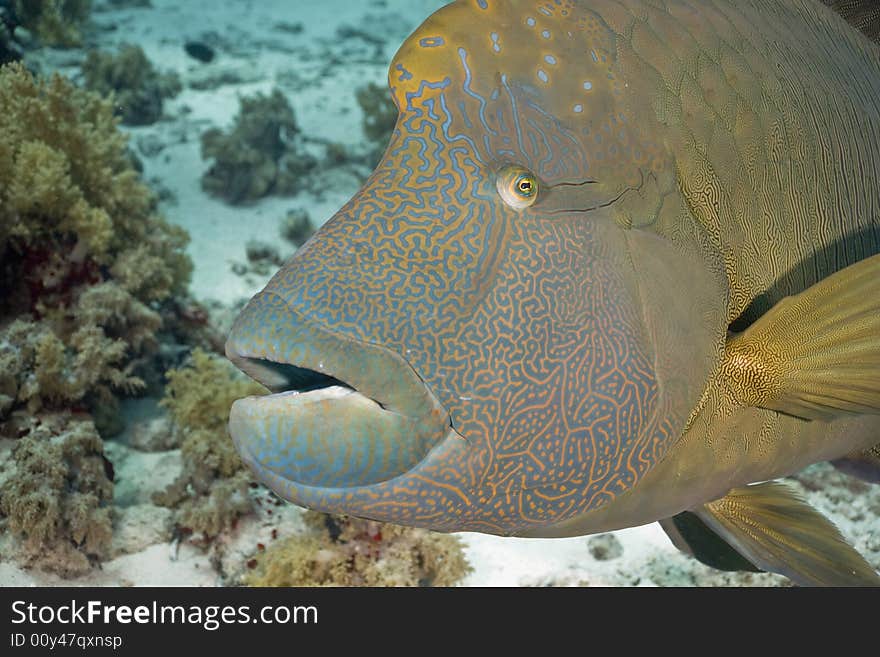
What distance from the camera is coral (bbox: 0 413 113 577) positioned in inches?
127

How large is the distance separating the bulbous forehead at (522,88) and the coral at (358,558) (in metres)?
2.15

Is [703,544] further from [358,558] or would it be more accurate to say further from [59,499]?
[59,499]

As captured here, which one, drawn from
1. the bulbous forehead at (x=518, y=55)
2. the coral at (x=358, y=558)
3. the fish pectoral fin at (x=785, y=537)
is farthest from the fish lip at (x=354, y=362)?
the coral at (x=358, y=558)

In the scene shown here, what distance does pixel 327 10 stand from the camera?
19438 millimetres

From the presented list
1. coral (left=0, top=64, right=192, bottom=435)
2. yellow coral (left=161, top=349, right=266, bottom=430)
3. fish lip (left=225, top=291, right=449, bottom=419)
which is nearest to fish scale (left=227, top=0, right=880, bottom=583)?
fish lip (left=225, top=291, right=449, bottom=419)

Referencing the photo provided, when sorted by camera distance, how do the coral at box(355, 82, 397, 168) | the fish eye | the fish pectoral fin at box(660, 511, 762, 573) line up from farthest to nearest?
the coral at box(355, 82, 397, 168), the fish pectoral fin at box(660, 511, 762, 573), the fish eye

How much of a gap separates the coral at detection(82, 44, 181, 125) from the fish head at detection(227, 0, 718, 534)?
9308mm

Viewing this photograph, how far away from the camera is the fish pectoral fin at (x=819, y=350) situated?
176 cm

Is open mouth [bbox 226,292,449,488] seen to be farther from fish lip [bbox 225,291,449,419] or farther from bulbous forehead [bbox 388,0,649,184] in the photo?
bulbous forehead [bbox 388,0,649,184]

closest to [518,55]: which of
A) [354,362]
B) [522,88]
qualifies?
[522,88]

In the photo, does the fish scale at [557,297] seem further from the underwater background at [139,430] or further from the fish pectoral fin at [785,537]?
the underwater background at [139,430]

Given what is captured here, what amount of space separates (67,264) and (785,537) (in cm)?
408

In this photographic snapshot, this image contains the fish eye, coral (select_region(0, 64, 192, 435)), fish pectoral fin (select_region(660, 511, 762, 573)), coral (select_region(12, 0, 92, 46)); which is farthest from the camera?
coral (select_region(12, 0, 92, 46))
